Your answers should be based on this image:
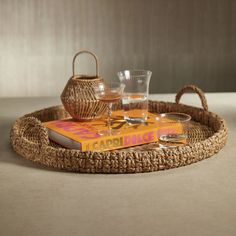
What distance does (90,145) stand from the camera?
3.81 feet

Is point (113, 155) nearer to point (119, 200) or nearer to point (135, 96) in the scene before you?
point (119, 200)

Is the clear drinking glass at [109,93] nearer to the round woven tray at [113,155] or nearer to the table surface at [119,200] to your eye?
the round woven tray at [113,155]

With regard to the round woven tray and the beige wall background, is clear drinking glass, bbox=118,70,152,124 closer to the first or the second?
the round woven tray

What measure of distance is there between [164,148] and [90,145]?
0.16 m

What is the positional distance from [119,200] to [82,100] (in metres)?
0.48

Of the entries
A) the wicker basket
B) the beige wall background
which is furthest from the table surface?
the beige wall background

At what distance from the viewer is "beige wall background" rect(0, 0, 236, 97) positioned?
8.16ft

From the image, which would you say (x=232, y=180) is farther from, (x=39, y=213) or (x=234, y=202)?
(x=39, y=213)

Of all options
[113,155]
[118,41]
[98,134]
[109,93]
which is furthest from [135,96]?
[118,41]

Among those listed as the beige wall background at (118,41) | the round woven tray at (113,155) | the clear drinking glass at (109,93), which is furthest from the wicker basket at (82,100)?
the beige wall background at (118,41)

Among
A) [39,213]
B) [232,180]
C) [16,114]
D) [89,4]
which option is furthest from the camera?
[89,4]

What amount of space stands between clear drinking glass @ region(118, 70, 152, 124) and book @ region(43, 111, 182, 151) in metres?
0.02

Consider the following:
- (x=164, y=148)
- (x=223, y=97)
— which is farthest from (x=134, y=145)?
(x=223, y=97)

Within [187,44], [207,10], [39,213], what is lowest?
[39,213]
